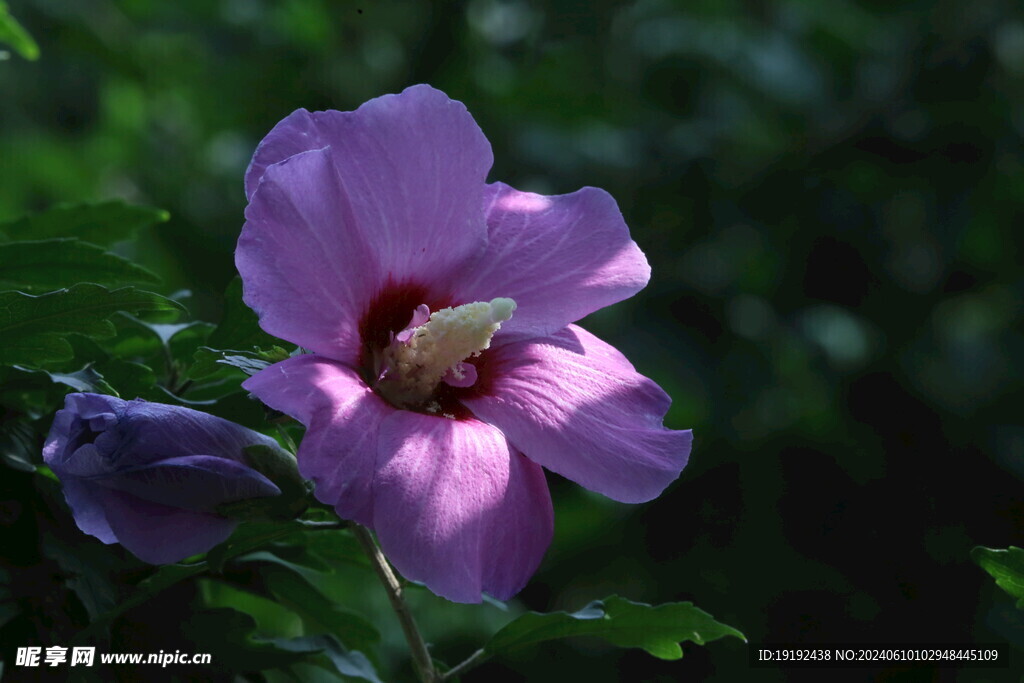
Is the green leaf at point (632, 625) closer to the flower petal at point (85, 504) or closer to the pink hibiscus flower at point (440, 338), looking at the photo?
the pink hibiscus flower at point (440, 338)

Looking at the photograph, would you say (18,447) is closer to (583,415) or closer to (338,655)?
(338,655)

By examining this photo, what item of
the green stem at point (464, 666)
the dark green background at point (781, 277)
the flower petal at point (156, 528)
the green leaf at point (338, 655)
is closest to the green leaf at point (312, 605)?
the green leaf at point (338, 655)

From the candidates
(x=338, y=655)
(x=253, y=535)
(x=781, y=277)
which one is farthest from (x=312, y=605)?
(x=781, y=277)

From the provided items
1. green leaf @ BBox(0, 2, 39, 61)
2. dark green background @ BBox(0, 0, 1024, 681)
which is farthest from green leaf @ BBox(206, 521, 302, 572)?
dark green background @ BBox(0, 0, 1024, 681)

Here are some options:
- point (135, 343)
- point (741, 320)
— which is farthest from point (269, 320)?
point (741, 320)

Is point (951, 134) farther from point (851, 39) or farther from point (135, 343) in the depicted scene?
point (135, 343)

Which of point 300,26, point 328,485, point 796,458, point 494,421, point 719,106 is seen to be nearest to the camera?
point 328,485
